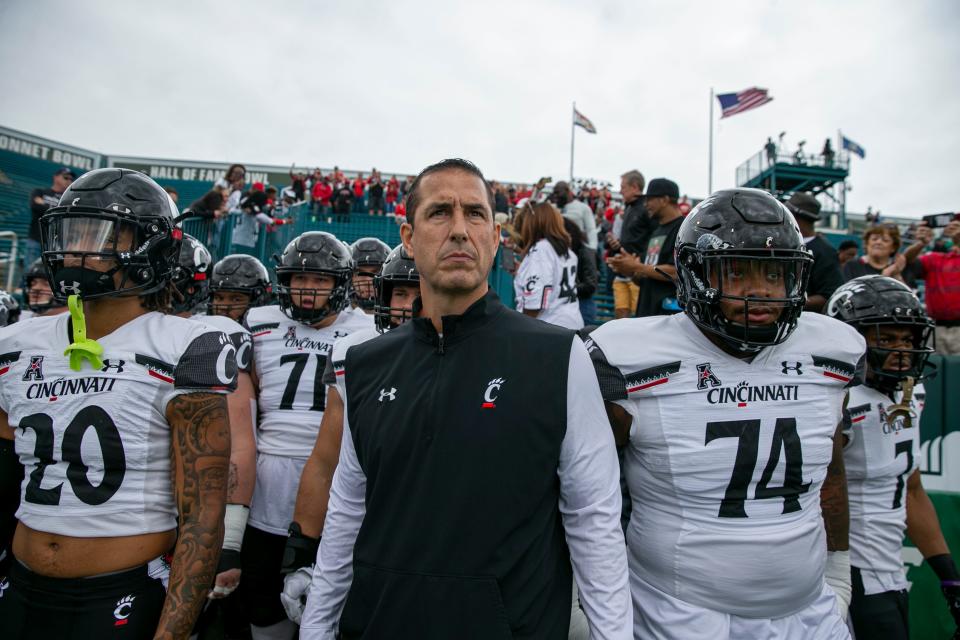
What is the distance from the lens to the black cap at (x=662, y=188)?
546cm

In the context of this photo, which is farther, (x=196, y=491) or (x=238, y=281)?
(x=238, y=281)

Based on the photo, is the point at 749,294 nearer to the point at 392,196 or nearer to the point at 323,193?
the point at 323,193

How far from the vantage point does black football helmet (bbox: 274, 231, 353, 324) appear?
3.76 m

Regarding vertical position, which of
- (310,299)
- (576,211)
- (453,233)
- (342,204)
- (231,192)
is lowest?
(310,299)

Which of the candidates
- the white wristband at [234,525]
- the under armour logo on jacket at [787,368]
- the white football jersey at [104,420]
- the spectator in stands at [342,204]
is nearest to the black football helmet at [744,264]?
the under armour logo on jacket at [787,368]

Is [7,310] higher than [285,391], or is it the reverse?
[7,310]

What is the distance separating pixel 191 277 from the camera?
3855 millimetres

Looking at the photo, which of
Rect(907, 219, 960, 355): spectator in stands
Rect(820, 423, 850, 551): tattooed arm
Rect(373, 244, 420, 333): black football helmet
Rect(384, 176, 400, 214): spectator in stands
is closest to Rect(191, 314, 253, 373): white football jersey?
Rect(373, 244, 420, 333): black football helmet

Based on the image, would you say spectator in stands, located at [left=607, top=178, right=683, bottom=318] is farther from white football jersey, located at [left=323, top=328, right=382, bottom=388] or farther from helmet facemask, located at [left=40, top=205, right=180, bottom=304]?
helmet facemask, located at [left=40, top=205, right=180, bottom=304]

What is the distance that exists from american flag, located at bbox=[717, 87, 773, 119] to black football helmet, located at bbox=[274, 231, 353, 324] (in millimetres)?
23007

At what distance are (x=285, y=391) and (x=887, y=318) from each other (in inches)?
145

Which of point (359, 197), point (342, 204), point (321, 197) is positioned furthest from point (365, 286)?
point (359, 197)

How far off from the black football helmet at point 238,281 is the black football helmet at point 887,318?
14.6 feet

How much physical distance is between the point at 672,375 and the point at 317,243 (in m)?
2.87
